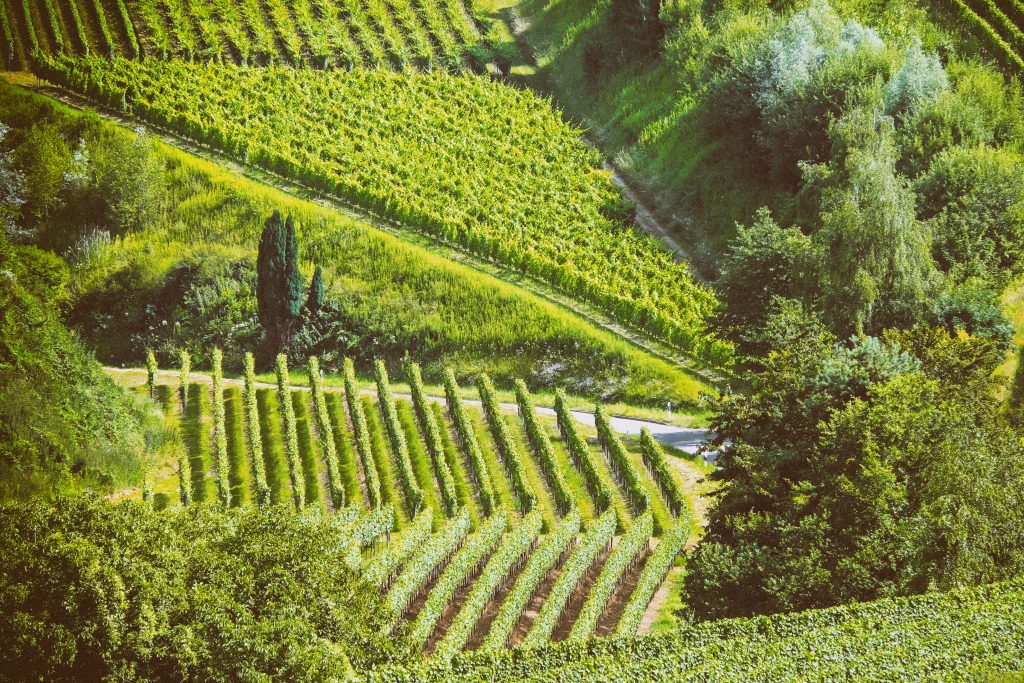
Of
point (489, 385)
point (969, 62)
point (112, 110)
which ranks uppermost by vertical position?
point (969, 62)

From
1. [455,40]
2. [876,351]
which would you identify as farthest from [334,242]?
[876,351]

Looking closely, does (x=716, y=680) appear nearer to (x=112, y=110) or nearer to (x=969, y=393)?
(x=969, y=393)

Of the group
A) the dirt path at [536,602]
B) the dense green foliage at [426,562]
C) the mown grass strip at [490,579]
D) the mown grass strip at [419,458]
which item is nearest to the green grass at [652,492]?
the dirt path at [536,602]

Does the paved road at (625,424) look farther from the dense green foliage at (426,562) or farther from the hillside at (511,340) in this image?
the dense green foliage at (426,562)

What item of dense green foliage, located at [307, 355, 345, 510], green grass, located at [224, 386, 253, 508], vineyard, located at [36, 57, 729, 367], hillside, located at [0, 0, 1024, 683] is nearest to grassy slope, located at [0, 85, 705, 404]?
hillside, located at [0, 0, 1024, 683]

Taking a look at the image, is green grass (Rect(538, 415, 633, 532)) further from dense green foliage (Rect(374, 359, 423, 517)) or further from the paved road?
dense green foliage (Rect(374, 359, 423, 517))

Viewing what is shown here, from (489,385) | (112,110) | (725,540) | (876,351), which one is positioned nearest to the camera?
(725,540)
